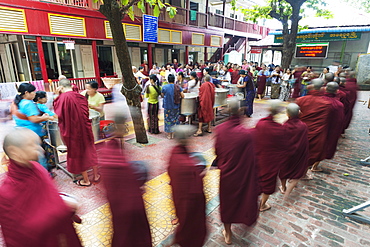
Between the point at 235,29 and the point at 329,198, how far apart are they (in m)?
19.3

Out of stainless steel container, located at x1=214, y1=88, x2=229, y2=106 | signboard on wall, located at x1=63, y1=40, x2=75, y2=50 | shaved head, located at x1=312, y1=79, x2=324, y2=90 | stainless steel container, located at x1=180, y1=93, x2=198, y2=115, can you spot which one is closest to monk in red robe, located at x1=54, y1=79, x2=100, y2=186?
stainless steel container, located at x1=180, y1=93, x2=198, y2=115

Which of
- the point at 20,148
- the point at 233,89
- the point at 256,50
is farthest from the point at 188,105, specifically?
the point at 256,50

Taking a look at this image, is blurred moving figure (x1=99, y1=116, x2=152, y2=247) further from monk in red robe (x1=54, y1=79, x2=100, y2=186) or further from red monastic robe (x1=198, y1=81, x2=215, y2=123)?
red monastic robe (x1=198, y1=81, x2=215, y2=123)

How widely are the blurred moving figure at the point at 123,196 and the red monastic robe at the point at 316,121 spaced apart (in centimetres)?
351

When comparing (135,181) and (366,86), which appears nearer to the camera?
(135,181)

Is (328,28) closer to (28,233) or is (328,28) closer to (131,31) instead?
(131,31)

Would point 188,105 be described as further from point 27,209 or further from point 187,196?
point 27,209

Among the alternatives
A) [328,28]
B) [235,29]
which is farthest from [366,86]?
[235,29]

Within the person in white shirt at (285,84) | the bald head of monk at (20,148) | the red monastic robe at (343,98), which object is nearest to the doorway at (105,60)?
the person in white shirt at (285,84)

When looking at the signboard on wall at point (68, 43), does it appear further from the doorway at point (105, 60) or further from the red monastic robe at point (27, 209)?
the red monastic robe at point (27, 209)

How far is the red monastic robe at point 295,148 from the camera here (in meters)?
3.36

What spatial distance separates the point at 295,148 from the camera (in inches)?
133

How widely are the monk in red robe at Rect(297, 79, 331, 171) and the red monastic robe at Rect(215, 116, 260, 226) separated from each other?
2179mm

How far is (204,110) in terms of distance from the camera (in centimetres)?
674
